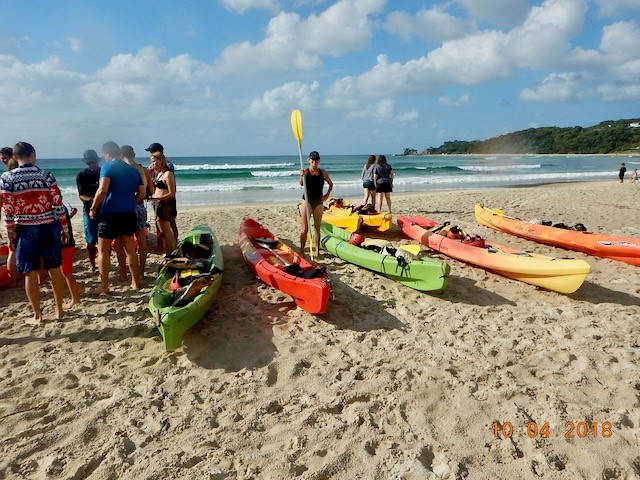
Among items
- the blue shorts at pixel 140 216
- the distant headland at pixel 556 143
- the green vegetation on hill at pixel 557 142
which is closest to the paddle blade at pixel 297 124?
the blue shorts at pixel 140 216

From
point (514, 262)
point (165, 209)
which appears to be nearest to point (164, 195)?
point (165, 209)

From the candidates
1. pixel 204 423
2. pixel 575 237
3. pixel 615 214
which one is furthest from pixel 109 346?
pixel 615 214

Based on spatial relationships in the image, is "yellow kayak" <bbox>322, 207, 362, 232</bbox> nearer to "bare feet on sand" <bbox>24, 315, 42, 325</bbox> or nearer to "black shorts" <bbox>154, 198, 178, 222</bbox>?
"black shorts" <bbox>154, 198, 178, 222</bbox>

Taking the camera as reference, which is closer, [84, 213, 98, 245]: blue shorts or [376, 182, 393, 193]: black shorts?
[84, 213, 98, 245]: blue shorts

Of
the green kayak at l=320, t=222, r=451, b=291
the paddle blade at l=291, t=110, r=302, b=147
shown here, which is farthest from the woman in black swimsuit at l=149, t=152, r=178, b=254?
the green kayak at l=320, t=222, r=451, b=291

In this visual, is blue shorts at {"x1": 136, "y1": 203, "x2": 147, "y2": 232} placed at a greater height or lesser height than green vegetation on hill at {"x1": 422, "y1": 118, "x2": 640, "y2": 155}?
lesser

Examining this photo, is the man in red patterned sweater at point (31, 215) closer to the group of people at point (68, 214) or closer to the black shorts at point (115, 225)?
the group of people at point (68, 214)

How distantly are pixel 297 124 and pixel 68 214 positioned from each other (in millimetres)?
3313

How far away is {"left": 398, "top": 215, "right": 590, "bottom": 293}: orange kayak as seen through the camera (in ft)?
15.1

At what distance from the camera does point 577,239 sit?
21.6ft

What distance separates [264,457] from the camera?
2.43 metres

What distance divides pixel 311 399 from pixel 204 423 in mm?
745

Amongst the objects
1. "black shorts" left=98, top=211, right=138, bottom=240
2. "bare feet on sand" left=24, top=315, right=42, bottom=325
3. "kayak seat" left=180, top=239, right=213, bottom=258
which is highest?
"black shorts" left=98, top=211, right=138, bottom=240

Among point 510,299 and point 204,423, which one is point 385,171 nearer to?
point 510,299
